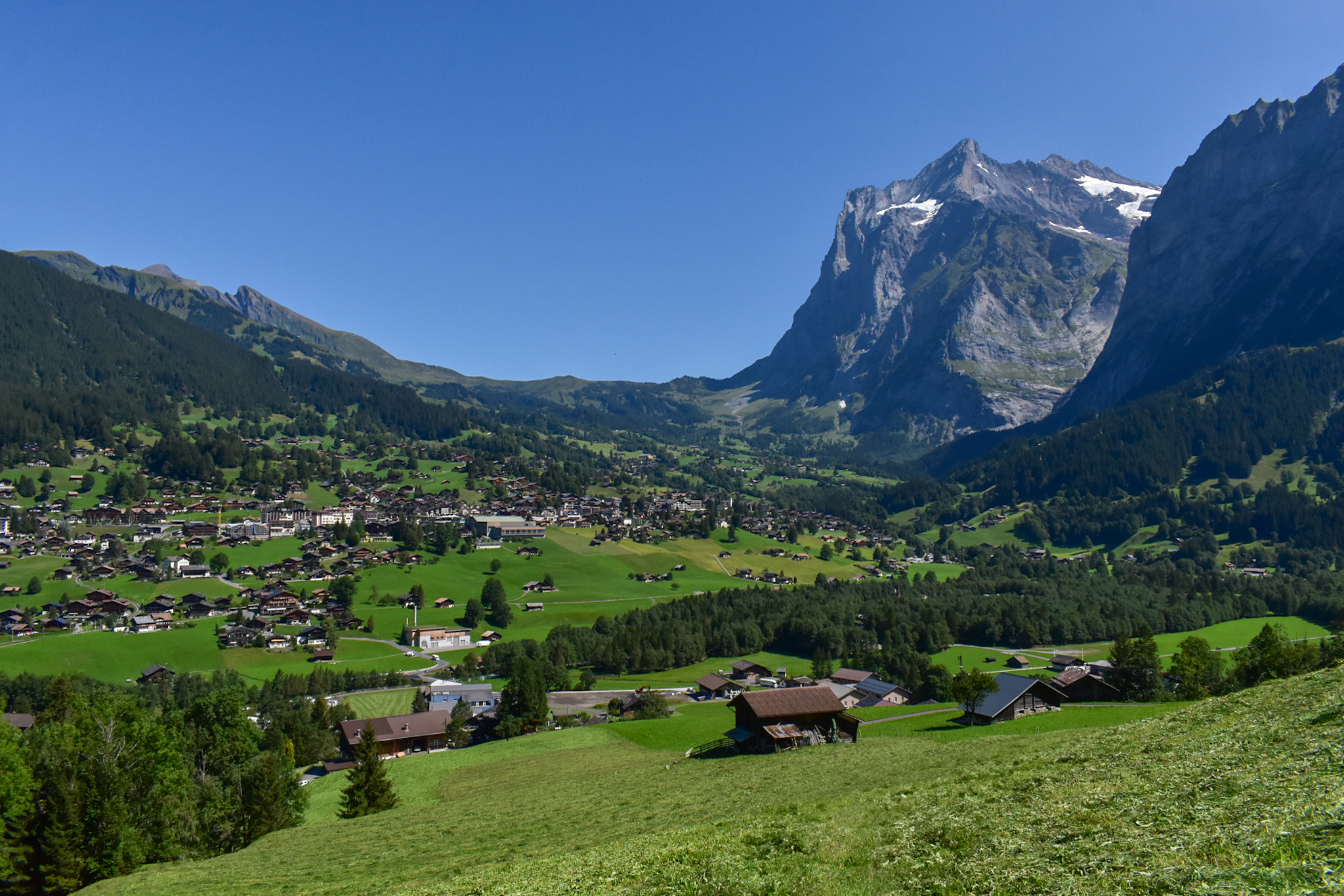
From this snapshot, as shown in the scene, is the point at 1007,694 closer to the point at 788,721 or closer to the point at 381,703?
the point at 788,721

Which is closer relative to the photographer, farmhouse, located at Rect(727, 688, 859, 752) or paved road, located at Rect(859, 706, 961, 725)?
farmhouse, located at Rect(727, 688, 859, 752)

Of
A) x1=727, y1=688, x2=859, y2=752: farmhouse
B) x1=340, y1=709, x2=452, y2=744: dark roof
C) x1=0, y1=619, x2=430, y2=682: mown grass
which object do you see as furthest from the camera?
x1=0, y1=619, x2=430, y2=682: mown grass

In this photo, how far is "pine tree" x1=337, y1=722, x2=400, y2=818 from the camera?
161ft

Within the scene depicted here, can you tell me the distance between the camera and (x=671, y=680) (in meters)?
111

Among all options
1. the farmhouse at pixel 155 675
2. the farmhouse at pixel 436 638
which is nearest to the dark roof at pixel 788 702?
the farmhouse at pixel 436 638

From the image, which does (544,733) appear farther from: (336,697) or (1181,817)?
(1181,817)

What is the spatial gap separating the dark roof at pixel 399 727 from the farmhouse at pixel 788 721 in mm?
40526

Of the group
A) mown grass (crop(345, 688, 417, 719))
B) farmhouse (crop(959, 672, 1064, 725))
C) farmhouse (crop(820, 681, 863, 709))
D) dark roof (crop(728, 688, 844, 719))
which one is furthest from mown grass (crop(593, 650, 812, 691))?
dark roof (crop(728, 688, 844, 719))

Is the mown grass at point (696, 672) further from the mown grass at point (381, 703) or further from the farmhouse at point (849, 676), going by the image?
the mown grass at point (381, 703)

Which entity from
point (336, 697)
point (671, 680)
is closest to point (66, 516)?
point (336, 697)

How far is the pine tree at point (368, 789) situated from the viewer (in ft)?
161

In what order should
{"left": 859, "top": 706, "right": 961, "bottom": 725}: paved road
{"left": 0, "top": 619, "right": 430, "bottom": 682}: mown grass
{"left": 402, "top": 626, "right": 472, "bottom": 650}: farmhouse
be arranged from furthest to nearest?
A: {"left": 402, "top": 626, "right": 472, "bottom": 650}: farmhouse → {"left": 0, "top": 619, "right": 430, "bottom": 682}: mown grass → {"left": 859, "top": 706, "right": 961, "bottom": 725}: paved road

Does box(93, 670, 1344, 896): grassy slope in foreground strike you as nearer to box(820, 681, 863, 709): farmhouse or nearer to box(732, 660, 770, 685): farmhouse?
box(820, 681, 863, 709): farmhouse

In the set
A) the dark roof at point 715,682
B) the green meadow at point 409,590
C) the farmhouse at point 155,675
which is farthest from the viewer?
the green meadow at point 409,590
